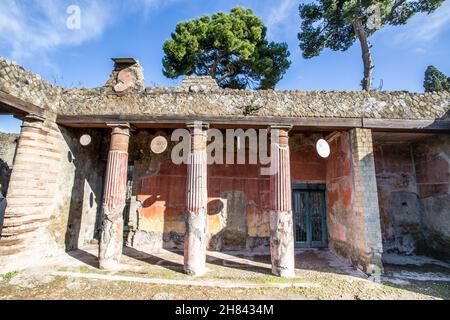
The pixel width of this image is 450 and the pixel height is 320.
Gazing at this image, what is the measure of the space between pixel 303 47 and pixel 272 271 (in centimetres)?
1308

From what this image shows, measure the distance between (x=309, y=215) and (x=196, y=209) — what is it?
4.20 meters

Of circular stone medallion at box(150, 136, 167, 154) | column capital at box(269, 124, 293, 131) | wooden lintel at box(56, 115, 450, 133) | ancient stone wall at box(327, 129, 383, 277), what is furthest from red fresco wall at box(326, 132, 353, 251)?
circular stone medallion at box(150, 136, 167, 154)

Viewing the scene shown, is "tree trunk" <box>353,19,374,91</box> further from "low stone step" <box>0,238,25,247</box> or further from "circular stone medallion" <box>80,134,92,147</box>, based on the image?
"low stone step" <box>0,238,25,247</box>

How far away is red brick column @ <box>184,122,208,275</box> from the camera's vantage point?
524 centimetres

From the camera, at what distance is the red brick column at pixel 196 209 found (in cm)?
524

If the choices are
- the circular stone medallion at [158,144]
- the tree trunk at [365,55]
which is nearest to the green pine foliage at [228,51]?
the tree trunk at [365,55]

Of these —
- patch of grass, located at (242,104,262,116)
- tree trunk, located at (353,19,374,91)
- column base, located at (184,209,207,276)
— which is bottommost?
column base, located at (184,209,207,276)

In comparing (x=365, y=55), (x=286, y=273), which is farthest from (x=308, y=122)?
(x=365, y=55)

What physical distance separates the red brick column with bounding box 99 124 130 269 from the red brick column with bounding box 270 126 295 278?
145 inches

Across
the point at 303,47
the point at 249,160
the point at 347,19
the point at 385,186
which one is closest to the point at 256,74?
the point at 303,47

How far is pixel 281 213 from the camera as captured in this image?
17.5 ft

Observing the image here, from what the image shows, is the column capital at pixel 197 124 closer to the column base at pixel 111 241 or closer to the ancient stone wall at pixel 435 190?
the column base at pixel 111 241

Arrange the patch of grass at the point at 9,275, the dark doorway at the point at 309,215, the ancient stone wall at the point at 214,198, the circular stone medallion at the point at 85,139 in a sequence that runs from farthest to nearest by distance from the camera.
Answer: the dark doorway at the point at 309,215 < the ancient stone wall at the point at 214,198 < the circular stone medallion at the point at 85,139 < the patch of grass at the point at 9,275

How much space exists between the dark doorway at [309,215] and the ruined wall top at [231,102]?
290 cm
